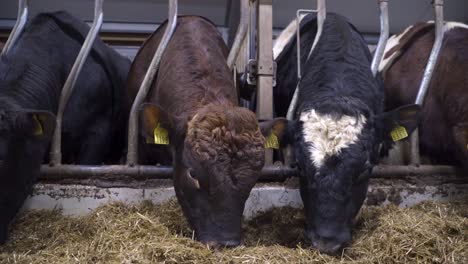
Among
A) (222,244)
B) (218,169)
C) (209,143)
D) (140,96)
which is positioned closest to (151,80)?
(140,96)

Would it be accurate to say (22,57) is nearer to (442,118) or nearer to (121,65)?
(121,65)

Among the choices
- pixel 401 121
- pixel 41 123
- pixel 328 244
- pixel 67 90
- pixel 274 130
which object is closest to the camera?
pixel 328 244

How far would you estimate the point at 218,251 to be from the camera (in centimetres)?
328

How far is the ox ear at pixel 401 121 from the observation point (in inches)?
164

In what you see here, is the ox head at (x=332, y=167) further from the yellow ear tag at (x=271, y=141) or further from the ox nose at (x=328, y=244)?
the yellow ear tag at (x=271, y=141)

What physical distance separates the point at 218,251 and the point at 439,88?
2562mm

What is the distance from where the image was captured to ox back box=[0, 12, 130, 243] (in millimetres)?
3709

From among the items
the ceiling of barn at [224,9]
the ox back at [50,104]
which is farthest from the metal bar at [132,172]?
the ceiling of barn at [224,9]

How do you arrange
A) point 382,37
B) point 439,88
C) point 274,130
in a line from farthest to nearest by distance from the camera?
point 439,88, point 382,37, point 274,130

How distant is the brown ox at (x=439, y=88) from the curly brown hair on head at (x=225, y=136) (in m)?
1.63

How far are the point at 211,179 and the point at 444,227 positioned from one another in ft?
4.36

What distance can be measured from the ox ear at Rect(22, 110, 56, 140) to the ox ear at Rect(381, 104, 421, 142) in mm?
2032

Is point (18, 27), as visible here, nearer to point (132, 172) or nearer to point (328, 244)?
point (132, 172)

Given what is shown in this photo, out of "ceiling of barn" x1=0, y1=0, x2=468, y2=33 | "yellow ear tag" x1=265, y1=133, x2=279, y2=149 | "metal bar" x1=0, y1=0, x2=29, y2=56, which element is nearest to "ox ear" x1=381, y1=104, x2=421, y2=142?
"yellow ear tag" x1=265, y1=133, x2=279, y2=149
